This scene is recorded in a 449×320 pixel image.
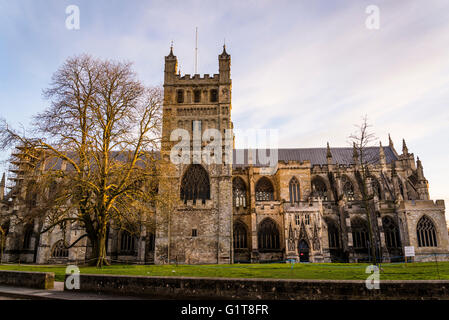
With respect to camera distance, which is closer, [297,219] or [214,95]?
[297,219]

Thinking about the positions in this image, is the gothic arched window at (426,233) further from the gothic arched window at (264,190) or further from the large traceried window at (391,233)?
the gothic arched window at (264,190)

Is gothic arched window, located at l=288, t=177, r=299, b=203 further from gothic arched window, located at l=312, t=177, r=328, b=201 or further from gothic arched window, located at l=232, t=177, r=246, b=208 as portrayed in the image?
gothic arched window, located at l=232, t=177, r=246, b=208

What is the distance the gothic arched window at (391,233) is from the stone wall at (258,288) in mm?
28016

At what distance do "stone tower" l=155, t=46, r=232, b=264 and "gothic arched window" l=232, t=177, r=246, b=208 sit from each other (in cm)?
655

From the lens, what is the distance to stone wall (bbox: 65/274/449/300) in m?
8.52

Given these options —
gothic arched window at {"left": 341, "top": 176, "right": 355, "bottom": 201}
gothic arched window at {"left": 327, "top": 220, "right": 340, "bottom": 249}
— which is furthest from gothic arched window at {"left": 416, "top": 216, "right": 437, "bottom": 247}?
gothic arched window at {"left": 341, "top": 176, "right": 355, "bottom": 201}

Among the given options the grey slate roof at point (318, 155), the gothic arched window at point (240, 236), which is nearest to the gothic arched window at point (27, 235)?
the gothic arched window at point (240, 236)

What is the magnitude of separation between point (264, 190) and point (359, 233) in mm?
12035

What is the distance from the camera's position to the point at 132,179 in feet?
70.0

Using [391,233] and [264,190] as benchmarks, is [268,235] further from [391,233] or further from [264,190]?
[391,233]

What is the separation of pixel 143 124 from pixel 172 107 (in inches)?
484

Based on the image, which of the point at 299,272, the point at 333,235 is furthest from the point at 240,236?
the point at 299,272

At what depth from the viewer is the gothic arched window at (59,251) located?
113 feet

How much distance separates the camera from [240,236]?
34906 millimetres
